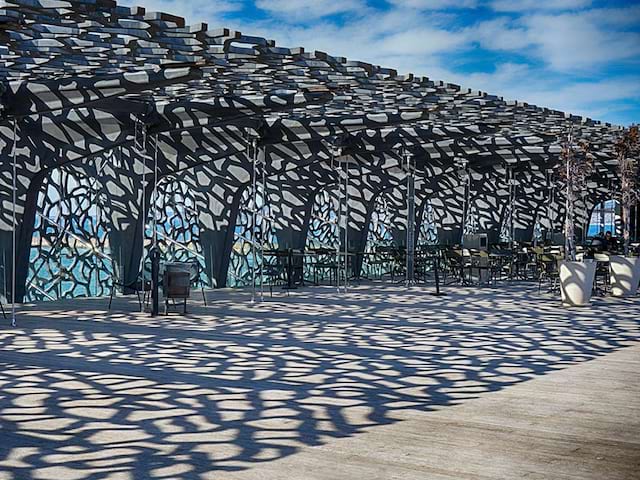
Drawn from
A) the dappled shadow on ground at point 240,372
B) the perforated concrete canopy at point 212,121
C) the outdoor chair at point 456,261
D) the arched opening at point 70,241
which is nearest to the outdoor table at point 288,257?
the perforated concrete canopy at point 212,121

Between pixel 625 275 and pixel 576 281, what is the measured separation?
116 inches

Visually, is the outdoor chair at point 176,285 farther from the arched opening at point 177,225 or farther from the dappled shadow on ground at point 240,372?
the arched opening at point 177,225

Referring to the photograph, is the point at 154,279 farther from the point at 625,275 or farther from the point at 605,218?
the point at 605,218

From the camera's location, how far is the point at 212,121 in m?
16.6

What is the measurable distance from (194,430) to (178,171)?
12844 millimetres

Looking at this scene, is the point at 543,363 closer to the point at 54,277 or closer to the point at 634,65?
the point at 634,65

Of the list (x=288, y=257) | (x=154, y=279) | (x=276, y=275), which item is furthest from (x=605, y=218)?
(x=154, y=279)

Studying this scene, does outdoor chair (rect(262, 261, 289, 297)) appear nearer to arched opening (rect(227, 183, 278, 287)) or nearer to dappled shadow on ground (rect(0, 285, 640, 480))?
arched opening (rect(227, 183, 278, 287))

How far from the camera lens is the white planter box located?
16.6 metres

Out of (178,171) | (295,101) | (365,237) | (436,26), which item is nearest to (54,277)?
(178,171)

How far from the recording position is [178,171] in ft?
62.1

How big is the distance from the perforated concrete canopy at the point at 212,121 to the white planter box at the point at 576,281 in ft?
10.2

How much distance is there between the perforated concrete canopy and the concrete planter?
3.08 meters

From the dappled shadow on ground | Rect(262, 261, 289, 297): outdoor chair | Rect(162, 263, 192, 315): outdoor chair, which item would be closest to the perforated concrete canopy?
Rect(262, 261, 289, 297): outdoor chair
